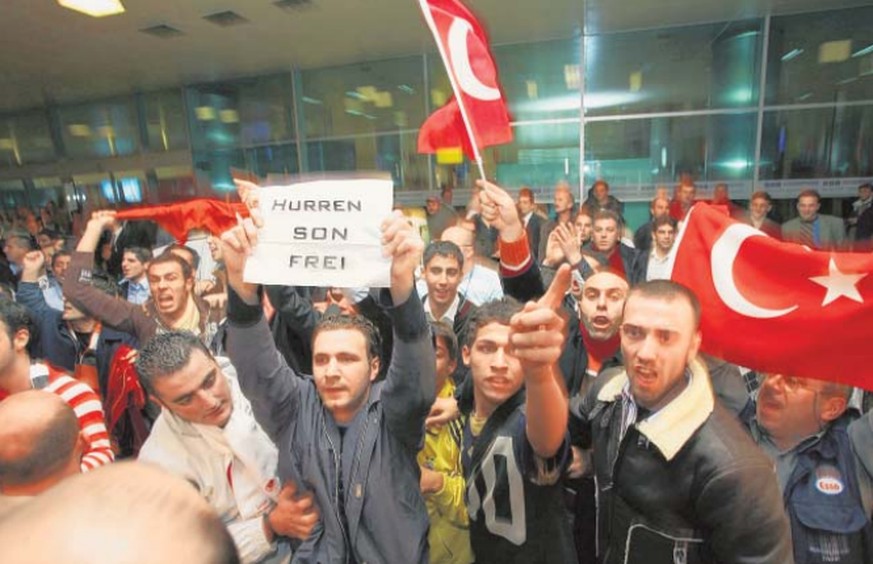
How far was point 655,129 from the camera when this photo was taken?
29.5 feet

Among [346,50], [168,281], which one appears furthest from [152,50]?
[168,281]

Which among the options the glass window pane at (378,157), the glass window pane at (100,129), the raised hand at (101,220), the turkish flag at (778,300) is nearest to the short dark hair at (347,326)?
the turkish flag at (778,300)

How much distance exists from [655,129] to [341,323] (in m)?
8.77

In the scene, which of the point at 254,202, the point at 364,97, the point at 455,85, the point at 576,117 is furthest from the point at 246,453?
the point at 364,97

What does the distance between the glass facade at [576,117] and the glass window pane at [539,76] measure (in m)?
0.02

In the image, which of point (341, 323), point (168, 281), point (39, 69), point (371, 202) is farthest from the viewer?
point (39, 69)

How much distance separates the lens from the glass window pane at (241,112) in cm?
1060

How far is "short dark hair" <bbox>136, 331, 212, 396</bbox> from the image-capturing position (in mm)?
1699

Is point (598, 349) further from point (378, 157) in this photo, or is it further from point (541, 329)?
point (378, 157)

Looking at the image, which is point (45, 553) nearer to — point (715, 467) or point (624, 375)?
point (715, 467)

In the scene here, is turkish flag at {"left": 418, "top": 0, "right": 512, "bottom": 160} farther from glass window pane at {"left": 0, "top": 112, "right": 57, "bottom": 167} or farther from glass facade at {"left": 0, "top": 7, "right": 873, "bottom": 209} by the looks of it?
glass window pane at {"left": 0, "top": 112, "right": 57, "bottom": 167}

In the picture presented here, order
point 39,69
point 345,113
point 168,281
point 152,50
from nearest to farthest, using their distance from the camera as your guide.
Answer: point 168,281
point 152,50
point 39,69
point 345,113

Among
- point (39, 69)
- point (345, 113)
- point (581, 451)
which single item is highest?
point (39, 69)

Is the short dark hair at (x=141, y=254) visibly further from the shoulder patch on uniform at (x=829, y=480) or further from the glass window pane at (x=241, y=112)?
the glass window pane at (x=241, y=112)
